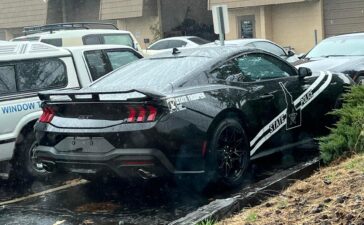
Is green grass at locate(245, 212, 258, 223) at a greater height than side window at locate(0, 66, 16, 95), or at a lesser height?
lesser

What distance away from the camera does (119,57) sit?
29.3ft

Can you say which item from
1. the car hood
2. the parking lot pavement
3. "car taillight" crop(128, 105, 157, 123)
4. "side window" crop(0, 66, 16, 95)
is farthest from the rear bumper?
the car hood

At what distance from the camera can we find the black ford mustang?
18.1ft

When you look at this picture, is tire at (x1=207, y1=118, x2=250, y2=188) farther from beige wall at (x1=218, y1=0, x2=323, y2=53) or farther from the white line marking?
beige wall at (x1=218, y1=0, x2=323, y2=53)

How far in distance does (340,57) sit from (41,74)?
5.79 metres

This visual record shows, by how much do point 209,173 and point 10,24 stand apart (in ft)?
99.0

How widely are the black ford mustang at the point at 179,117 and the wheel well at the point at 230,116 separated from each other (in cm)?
1

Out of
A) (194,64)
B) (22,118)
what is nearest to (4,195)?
(22,118)

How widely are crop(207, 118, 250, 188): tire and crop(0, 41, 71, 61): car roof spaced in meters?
2.97

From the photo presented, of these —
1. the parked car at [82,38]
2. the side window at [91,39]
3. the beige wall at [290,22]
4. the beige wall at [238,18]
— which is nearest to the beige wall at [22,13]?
the beige wall at [238,18]

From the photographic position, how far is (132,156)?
549 cm

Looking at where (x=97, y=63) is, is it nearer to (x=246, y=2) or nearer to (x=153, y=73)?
(x=153, y=73)

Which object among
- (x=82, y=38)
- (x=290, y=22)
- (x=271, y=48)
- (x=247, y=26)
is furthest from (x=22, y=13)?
(x=271, y=48)

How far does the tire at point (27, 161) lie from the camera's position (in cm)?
737
